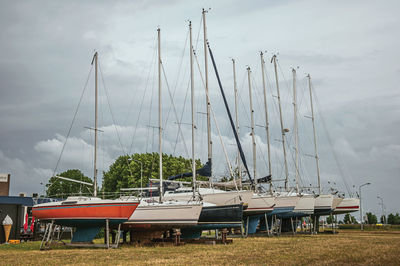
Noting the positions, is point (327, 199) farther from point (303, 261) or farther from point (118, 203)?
point (303, 261)

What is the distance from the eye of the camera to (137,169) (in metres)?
63.9

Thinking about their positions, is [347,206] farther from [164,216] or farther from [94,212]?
[94,212]

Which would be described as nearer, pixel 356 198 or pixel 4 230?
pixel 4 230

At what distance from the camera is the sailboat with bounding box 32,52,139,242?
2281 centimetres

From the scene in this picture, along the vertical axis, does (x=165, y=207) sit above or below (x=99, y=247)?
above

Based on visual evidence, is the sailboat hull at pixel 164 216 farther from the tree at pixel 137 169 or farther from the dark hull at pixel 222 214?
the tree at pixel 137 169

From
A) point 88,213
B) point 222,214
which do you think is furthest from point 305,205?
point 88,213

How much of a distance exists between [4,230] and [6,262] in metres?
14.9

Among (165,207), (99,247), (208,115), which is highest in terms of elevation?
(208,115)

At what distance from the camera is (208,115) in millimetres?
33312

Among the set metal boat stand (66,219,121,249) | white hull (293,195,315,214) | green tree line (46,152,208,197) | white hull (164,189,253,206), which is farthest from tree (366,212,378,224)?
metal boat stand (66,219,121,249)

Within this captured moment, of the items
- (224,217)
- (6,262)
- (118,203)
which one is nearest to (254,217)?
(224,217)

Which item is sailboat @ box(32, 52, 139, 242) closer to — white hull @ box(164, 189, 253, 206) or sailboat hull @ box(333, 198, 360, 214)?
white hull @ box(164, 189, 253, 206)

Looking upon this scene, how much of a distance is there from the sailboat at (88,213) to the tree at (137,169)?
35.7 metres
